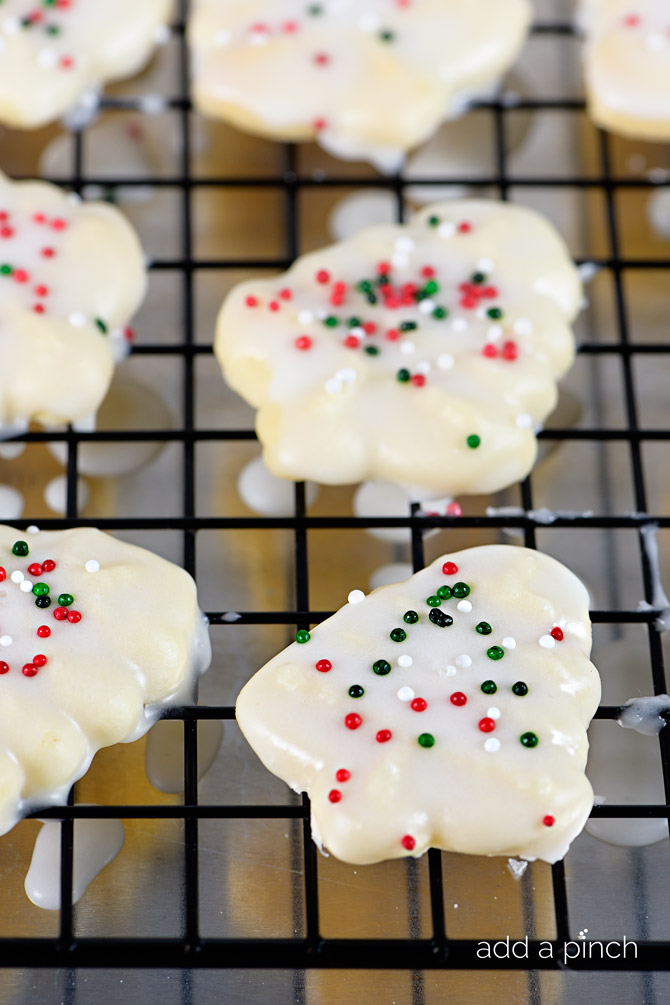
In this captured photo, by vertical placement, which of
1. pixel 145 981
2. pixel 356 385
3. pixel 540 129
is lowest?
pixel 145 981

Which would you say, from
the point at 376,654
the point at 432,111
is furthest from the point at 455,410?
the point at 432,111

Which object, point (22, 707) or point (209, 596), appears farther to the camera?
point (209, 596)

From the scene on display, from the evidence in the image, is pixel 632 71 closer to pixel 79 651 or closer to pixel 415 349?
pixel 415 349

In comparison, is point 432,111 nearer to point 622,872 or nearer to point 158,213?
point 158,213

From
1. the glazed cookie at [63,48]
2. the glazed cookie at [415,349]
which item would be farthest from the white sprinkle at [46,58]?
the glazed cookie at [415,349]

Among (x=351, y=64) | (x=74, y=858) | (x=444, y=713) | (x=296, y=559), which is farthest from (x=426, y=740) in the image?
(x=351, y=64)

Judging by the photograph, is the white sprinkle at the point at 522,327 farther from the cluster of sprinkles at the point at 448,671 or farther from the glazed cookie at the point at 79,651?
the glazed cookie at the point at 79,651
